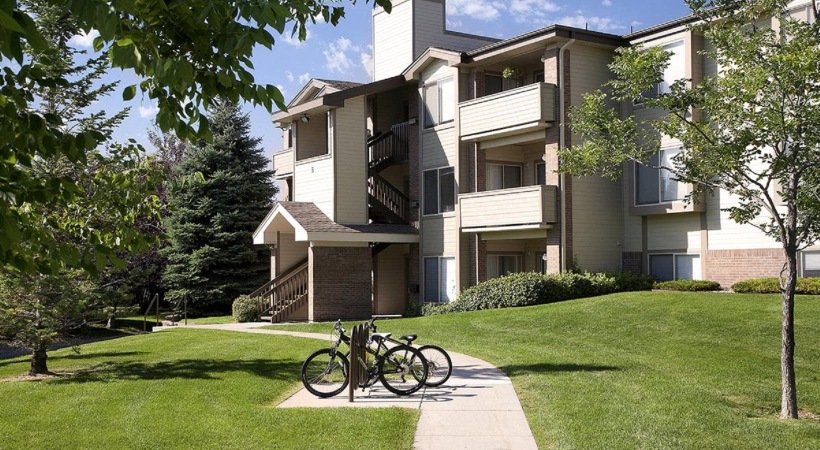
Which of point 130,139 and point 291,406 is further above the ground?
point 130,139

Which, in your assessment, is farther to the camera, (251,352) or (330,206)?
(330,206)

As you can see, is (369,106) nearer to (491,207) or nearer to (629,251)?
(491,207)

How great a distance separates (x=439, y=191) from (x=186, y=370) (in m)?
16.2

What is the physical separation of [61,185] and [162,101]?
4.32 feet

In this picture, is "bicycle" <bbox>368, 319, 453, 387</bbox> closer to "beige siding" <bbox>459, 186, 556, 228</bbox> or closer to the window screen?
"beige siding" <bbox>459, 186, 556, 228</bbox>

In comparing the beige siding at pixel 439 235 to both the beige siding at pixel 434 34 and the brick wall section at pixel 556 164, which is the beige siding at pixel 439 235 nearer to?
the brick wall section at pixel 556 164

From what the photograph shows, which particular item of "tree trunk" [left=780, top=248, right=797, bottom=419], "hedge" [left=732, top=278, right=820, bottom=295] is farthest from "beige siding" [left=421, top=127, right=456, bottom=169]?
"tree trunk" [left=780, top=248, right=797, bottom=419]

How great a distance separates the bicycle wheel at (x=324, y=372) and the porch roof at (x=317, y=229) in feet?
51.4

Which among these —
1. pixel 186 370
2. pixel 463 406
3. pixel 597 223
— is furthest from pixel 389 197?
pixel 463 406

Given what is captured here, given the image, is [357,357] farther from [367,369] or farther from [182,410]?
[182,410]

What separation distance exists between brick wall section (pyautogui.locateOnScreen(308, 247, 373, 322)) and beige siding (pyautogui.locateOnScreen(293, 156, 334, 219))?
1584mm

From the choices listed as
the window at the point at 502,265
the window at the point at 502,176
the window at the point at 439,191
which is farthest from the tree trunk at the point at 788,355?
the window at the point at 439,191

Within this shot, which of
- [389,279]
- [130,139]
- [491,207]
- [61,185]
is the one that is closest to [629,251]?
[491,207]

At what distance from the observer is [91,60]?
23.5 metres
